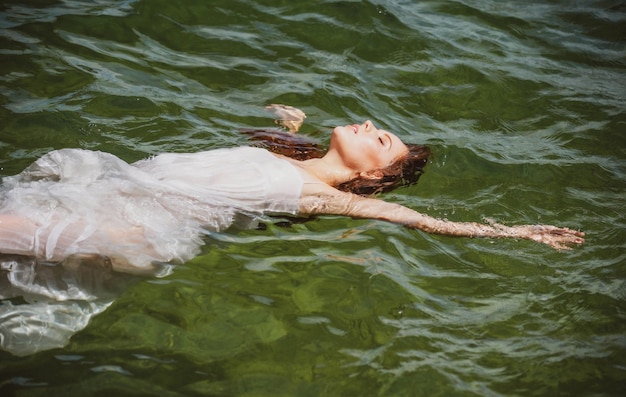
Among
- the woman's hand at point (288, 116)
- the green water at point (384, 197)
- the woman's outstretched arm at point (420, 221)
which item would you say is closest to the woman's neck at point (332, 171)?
the woman's outstretched arm at point (420, 221)

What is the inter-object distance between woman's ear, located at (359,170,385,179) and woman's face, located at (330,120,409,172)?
0.09 ft

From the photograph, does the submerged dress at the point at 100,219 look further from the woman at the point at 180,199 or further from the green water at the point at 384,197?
the green water at the point at 384,197

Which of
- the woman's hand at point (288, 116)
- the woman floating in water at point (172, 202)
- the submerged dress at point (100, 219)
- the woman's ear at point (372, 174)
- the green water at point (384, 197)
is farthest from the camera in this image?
the woman's hand at point (288, 116)

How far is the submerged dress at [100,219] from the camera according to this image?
401cm

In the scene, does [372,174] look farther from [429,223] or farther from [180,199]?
[180,199]

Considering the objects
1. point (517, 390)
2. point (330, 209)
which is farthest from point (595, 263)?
point (330, 209)

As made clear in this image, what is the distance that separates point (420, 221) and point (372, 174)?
72cm

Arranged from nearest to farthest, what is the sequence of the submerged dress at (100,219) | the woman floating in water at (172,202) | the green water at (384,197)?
the green water at (384,197) → the submerged dress at (100,219) → the woman floating in water at (172,202)

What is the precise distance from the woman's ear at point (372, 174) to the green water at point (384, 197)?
351mm

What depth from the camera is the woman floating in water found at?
4.16m

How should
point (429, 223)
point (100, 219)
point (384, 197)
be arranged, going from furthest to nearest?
point (384, 197), point (429, 223), point (100, 219)

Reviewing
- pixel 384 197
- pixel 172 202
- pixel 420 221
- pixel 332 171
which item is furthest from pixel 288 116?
pixel 172 202

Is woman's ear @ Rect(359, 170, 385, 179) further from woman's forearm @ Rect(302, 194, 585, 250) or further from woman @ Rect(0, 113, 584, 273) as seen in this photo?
woman's forearm @ Rect(302, 194, 585, 250)

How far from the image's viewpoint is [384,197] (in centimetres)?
587
